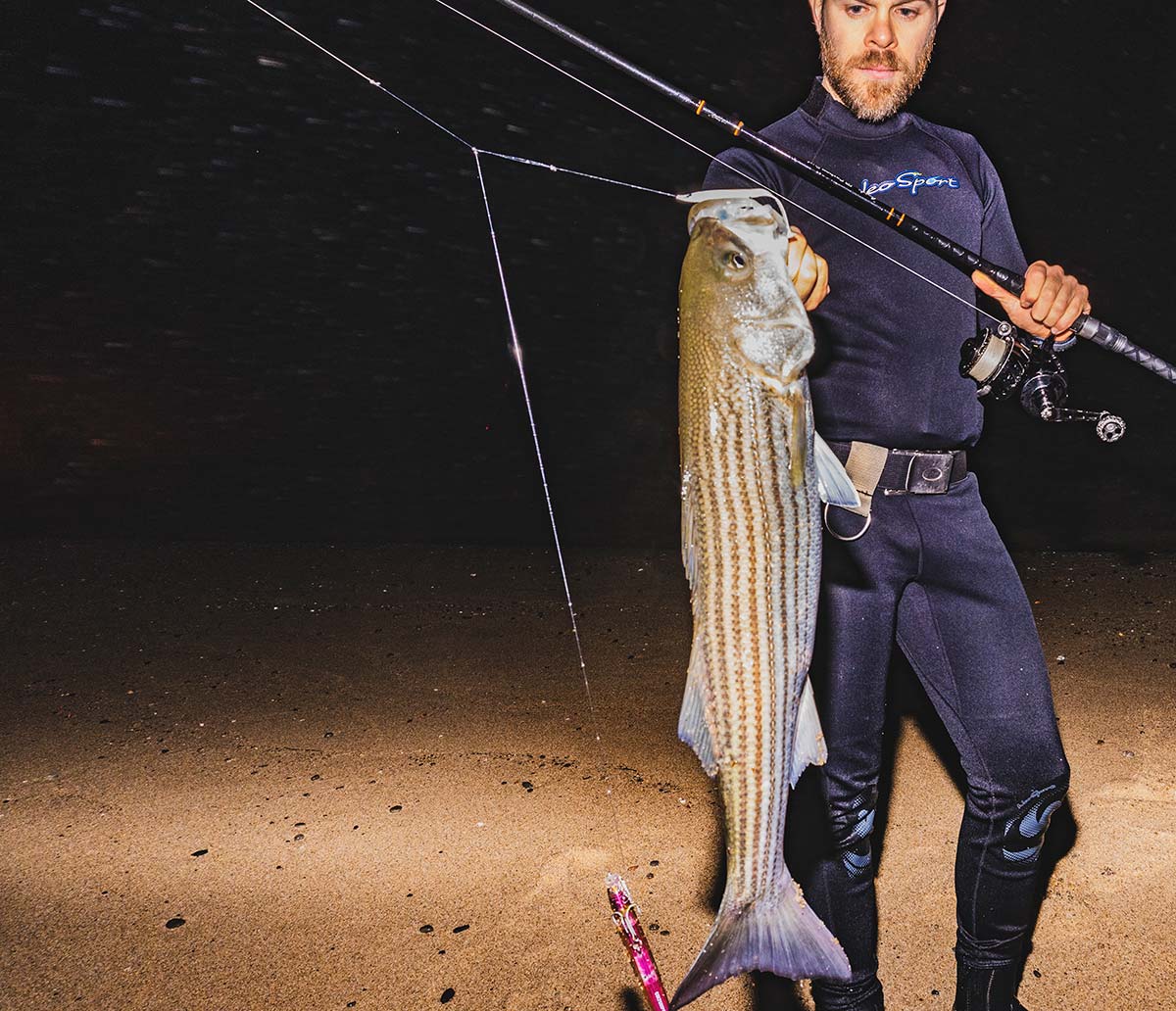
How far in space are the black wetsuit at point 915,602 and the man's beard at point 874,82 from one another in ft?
0.53

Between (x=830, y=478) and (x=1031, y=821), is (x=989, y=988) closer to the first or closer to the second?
(x=1031, y=821)

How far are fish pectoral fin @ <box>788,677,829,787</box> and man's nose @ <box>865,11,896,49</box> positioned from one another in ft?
5.73

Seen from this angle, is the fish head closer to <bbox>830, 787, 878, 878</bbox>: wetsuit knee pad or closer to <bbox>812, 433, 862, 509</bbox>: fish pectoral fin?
<bbox>812, 433, 862, 509</bbox>: fish pectoral fin

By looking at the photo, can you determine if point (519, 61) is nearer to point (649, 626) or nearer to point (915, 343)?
point (649, 626)

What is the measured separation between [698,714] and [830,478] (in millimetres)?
517

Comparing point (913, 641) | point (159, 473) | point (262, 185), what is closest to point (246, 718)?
point (913, 641)

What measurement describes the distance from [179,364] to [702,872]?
14.9 metres

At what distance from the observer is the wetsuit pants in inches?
82.8

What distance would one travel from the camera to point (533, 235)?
15875 millimetres

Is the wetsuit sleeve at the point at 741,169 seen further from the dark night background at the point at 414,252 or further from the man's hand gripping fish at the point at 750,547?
the dark night background at the point at 414,252

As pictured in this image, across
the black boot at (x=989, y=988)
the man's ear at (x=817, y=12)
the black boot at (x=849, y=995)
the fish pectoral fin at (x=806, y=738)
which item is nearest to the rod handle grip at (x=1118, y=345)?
the man's ear at (x=817, y=12)

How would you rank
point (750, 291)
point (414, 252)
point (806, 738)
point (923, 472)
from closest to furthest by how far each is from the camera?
point (750, 291), point (806, 738), point (923, 472), point (414, 252)

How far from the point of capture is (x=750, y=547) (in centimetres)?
149

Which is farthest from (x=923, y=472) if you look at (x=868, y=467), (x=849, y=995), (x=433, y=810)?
(x=433, y=810)
